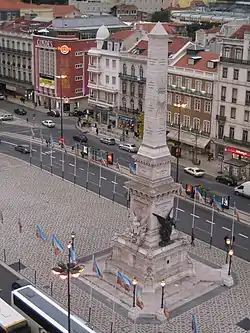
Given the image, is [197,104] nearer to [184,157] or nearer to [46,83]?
[184,157]

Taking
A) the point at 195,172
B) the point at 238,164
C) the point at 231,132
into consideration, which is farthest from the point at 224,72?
the point at 195,172

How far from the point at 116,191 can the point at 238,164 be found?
1554 cm

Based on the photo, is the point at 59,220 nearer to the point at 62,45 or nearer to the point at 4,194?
the point at 4,194

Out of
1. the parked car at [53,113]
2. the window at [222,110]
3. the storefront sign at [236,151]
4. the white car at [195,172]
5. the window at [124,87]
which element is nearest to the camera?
the white car at [195,172]

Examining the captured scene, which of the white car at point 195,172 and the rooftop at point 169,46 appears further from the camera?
the rooftop at point 169,46

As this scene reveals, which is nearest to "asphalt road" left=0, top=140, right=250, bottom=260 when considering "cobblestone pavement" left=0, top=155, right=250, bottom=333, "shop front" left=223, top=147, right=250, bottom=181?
"cobblestone pavement" left=0, top=155, right=250, bottom=333

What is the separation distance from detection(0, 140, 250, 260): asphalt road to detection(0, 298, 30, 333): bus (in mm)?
21114

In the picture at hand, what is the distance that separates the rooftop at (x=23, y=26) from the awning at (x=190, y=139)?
4445cm

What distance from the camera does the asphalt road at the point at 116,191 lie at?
56.0 metres

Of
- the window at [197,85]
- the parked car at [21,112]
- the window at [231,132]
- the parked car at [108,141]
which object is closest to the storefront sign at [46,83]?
the parked car at [21,112]

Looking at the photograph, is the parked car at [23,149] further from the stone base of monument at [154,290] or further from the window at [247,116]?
the stone base of monument at [154,290]

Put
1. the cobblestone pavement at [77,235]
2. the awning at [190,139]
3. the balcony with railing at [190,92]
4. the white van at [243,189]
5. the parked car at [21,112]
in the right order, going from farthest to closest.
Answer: the parked car at [21,112] < the awning at [190,139] < the balcony with railing at [190,92] < the white van at [243,189] < the cobblestone pavement at [77,235]

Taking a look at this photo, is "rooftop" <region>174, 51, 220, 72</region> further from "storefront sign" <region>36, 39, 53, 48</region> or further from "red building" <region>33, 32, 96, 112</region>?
"storefront sign" <region>36, 39, 53, 48</region>

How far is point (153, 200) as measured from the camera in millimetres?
45375
